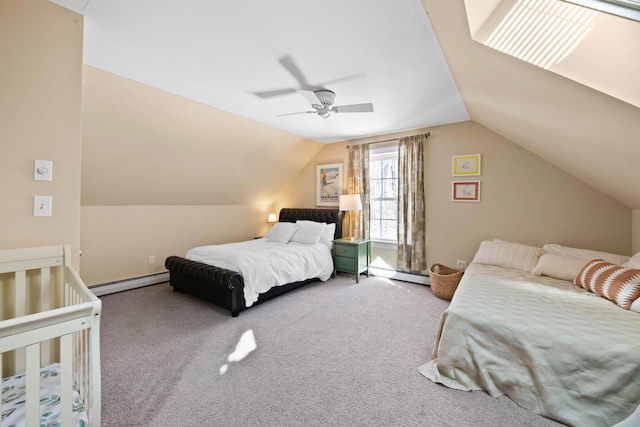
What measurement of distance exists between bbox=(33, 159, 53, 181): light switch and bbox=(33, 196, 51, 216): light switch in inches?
4.6

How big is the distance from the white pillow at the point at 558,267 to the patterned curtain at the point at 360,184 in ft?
7.80

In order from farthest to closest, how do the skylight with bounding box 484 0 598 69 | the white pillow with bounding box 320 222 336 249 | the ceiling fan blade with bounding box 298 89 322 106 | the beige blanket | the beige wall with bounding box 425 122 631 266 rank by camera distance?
the white pillow with bounding box 320 222 336 249 < the beige wall with bounding box 425 122 631 266 < the ceiling fan blade with bounding box 298 89 322 106 < the beige blanket < the skylight with bounding box 484 0 598 69

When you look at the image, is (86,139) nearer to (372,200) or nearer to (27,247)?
(27,247)

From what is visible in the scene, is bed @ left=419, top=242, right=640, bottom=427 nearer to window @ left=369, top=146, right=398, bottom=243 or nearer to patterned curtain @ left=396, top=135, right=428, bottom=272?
patterned curtain @ left=396, top=135, right=428, bottom=272

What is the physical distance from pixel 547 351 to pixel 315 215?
3723 millimetres

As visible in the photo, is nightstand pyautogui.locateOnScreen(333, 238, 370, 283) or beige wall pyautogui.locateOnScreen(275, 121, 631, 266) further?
nightstand pyautogui.locateOnScreen(333, 238, 370, 283)

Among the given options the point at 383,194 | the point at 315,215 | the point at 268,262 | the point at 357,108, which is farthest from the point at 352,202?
the point at 357,108

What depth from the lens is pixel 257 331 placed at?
8.42ft

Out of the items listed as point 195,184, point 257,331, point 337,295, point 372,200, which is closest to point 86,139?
point 195,184

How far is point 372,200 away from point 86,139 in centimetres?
398

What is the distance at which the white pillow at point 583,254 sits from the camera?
254 centimetres

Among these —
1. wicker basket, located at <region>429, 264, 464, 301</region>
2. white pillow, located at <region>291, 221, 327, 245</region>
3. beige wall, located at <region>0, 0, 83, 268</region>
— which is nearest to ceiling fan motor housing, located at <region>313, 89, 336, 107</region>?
beige wall, located at <region>0, 0, 83, 268</region>

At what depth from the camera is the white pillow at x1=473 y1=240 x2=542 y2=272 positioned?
2945 millimetres

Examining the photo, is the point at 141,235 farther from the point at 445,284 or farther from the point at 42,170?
the point at 445,284
